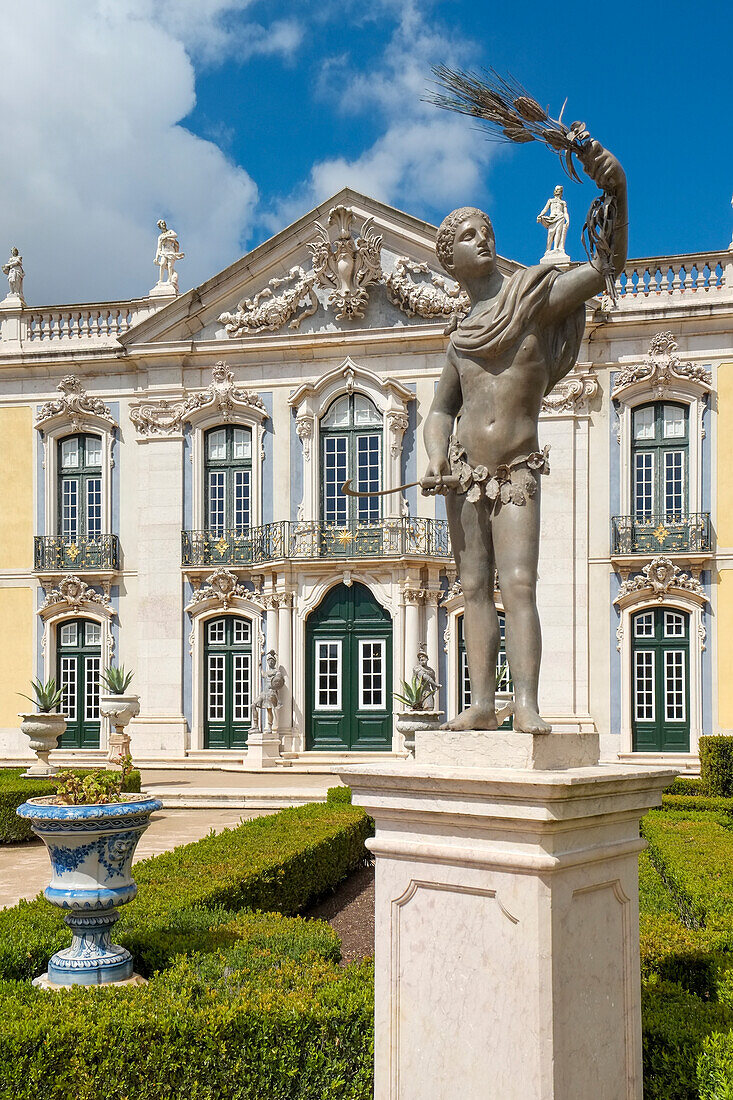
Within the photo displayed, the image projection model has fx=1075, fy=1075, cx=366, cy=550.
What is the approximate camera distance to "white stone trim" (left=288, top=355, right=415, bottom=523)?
20000 mm

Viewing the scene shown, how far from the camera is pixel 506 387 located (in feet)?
12.5

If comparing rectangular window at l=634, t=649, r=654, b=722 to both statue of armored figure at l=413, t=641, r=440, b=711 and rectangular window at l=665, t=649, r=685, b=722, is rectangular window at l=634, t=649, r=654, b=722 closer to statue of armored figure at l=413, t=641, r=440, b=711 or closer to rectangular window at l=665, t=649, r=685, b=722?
rectangular window at l=665, t=649, r=685, b=722

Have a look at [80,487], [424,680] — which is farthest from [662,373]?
[80,487]

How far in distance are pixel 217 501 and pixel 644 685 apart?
875 cm

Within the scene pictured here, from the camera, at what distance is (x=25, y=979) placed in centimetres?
548

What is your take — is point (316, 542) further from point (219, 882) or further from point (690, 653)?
point (219, 882)

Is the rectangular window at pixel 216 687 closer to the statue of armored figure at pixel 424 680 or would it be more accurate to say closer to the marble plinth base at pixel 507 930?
the statue of armored figure at pixel 424 680

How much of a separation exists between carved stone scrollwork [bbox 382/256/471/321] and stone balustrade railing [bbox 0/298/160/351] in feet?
16.3

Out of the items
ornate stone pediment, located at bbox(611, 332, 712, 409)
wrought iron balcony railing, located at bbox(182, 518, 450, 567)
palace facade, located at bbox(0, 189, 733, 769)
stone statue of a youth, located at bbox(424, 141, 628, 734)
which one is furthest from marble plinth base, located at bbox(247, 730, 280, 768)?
stone statue of a youth, located at bbox(424, 141, 628, 734)

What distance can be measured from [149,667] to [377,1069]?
17642 millimetres

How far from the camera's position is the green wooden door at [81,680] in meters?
21.3

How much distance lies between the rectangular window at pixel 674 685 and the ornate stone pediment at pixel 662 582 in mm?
1010

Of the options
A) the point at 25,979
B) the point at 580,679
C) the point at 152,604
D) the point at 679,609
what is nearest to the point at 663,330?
the point at 679,609

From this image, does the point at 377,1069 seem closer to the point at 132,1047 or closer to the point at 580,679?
the point at 132,1047
